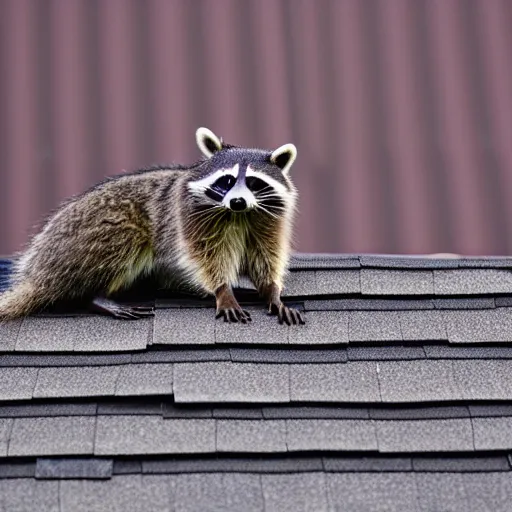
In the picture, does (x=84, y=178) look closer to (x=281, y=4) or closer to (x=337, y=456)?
(x=281, y=4)

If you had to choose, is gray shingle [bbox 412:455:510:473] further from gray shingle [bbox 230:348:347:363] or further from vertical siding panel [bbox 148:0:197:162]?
vertical siding panel [bbox 148:0:197:162]

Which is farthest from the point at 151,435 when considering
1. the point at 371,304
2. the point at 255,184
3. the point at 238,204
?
the point at 255,184

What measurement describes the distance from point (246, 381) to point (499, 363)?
0.75 m

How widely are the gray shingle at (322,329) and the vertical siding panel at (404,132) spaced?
2.51 m

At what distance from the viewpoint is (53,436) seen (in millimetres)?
2908

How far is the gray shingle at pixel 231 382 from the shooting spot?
2.99m

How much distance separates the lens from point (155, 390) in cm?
301

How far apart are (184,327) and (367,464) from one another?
73 cm

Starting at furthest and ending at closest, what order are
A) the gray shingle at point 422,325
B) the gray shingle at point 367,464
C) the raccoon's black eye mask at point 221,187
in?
the raccoon's black eye mask at point 221,187 → the gray shingle at point 422,325 → the gray shingle at point 367,464

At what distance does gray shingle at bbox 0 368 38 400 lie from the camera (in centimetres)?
302

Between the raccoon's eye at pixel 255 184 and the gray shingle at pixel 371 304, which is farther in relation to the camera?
the raccoon's eye at pixel 255 184

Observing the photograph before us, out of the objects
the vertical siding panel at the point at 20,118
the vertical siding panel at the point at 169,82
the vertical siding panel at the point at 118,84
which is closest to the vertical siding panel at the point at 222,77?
the vertical siding panel at the point at 169,82

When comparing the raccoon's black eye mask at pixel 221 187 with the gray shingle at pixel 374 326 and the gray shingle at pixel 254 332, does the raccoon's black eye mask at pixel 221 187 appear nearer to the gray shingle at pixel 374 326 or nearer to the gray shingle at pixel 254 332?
the gray shingle at pixel 254 332

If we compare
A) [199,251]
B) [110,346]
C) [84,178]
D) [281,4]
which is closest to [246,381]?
[110,346]
